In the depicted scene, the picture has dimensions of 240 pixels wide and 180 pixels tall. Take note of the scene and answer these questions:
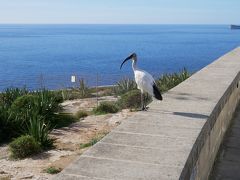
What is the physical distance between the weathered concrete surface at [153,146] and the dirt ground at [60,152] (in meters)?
2.44

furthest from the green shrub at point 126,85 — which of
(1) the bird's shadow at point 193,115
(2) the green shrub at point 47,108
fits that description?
(1) the bird's shadow at point 193,115

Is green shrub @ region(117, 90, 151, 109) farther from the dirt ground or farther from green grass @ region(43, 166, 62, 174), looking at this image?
green grass @ region(43, 166, 62, 174)

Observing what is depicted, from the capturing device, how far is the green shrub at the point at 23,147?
26.1 ft

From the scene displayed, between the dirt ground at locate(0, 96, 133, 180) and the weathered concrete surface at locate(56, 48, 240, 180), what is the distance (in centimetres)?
244

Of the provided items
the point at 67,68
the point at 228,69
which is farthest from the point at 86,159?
the point at 67,68

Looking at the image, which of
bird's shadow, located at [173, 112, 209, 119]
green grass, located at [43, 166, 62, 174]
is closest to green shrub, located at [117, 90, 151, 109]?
green grass, located at [43, 166, 62, 174]

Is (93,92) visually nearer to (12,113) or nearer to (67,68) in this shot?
(12,113)

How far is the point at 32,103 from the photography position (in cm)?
1211

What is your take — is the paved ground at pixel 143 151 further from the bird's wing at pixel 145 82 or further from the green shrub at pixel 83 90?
the green shrub at pixel 83 90

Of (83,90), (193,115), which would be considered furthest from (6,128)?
(83,90)

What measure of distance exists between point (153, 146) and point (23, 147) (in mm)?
4921

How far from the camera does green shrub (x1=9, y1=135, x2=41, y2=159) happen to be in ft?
26.1

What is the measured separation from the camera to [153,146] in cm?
355

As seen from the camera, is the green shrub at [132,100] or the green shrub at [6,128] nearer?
the green shrub at [6,128]
